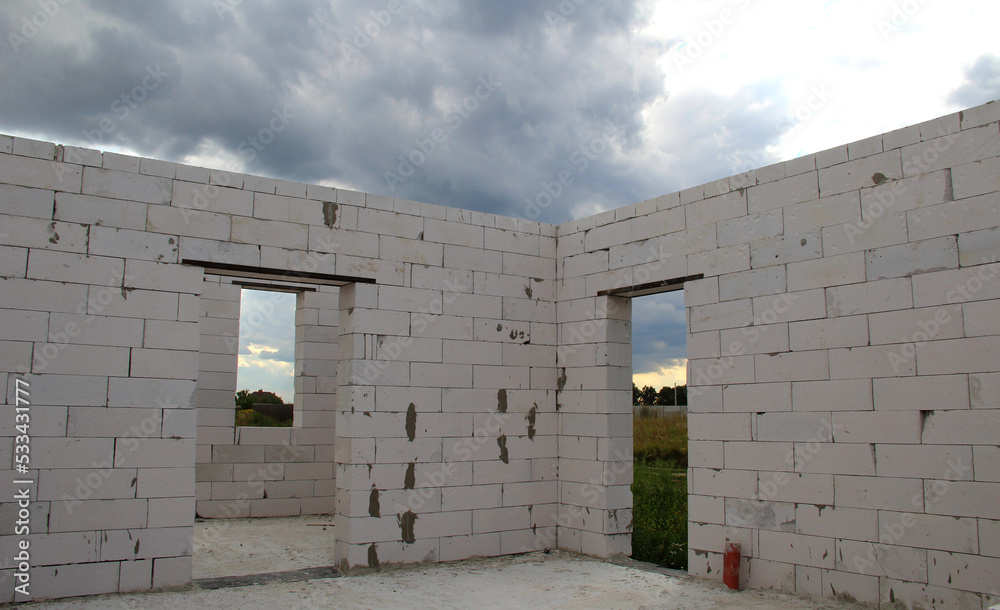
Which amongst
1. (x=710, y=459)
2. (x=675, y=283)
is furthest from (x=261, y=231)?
(x=710, y=459)

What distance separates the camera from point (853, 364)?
212 inches

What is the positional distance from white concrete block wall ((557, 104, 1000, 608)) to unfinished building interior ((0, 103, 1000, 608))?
2 centimetres

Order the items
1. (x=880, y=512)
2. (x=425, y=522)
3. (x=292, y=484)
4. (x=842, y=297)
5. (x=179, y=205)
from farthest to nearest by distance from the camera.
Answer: (x=292, y=484) → (x=425, y=522) → (x=179, y=205) → (x=842, y=297) → (x=880, y=512)

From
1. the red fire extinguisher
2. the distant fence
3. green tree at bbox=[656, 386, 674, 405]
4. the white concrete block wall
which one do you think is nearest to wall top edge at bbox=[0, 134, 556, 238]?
the white concrete block wall

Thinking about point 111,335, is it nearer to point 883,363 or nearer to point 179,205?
point 179,205

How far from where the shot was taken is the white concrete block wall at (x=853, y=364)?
4.78 metres

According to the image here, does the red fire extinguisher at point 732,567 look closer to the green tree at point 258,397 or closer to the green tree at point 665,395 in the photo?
the green tree at point 258,397

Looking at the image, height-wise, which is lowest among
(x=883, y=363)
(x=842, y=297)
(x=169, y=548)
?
(x=169, y=548)

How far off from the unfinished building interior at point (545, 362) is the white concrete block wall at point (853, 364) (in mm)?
19

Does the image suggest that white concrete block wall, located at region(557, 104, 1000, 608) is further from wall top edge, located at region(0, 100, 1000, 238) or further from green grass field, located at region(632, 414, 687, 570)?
green grass field, located at region(632, 414, 687, 570)

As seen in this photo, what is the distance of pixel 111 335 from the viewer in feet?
18.7

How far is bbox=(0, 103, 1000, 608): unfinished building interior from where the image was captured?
4.96 meters

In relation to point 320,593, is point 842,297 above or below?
above

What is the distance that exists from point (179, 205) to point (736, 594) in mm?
5642
